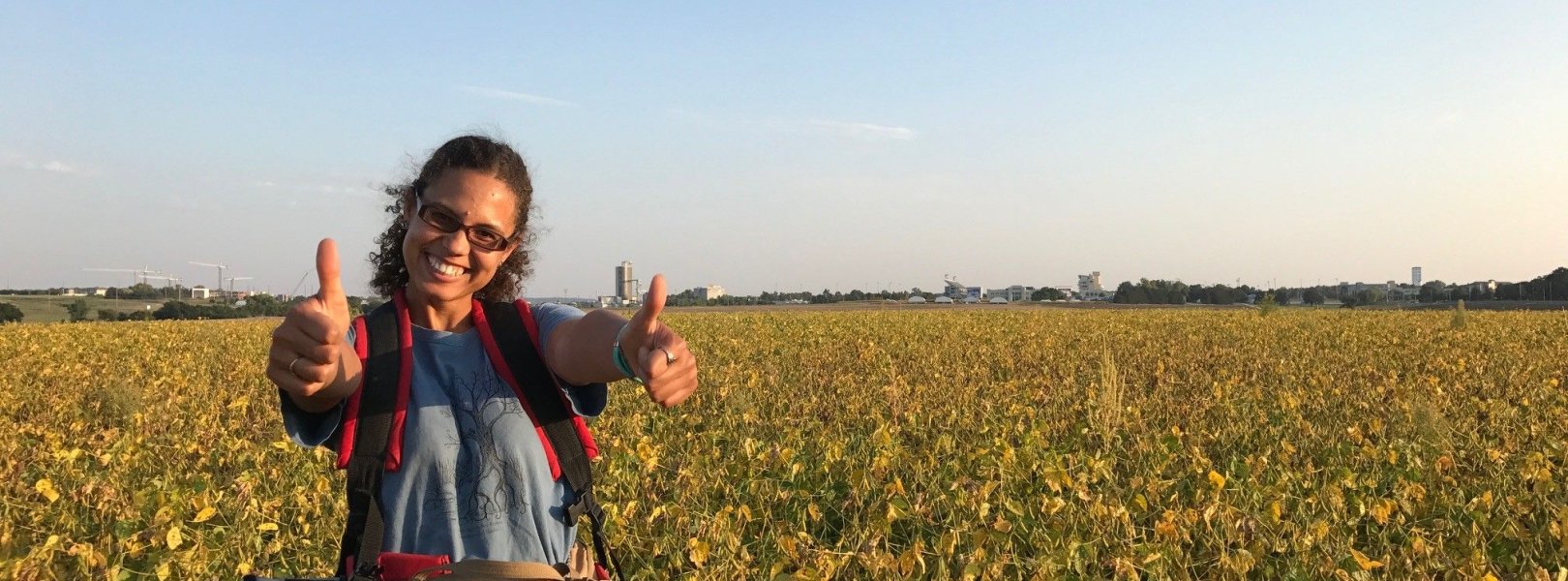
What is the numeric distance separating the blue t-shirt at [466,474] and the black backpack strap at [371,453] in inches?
2.0

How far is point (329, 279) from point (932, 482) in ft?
9.40

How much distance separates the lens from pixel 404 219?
2025 mm

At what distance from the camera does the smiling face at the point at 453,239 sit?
1.72 meters

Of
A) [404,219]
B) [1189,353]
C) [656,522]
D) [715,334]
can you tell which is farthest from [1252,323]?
[404,219]

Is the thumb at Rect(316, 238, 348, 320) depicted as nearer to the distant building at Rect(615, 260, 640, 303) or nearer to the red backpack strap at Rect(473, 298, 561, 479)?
the red backpack strap at Rect(473, 298, 561, 479)

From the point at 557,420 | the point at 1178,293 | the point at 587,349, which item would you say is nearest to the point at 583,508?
the point at 557,420

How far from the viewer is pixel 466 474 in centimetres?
166

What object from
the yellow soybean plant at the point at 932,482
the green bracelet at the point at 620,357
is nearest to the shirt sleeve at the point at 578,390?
the green bracelet at the point at 620,357

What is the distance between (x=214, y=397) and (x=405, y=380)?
6620 millimetres

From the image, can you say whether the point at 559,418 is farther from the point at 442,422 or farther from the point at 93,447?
the point at 93,447

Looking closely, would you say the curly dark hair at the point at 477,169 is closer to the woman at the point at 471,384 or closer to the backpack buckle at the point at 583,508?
the woman at the point at 471,384

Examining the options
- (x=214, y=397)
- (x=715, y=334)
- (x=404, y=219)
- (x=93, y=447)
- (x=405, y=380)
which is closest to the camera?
(x=405, y=380)

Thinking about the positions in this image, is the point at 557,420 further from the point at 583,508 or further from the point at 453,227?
the point at 453,227

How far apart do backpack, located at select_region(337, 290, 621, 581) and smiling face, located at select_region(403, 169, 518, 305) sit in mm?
78
